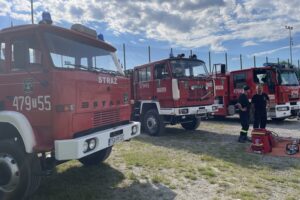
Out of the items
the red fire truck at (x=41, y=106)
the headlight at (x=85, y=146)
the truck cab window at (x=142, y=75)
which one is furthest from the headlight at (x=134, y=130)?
the truck cab window at (x=142, y=75)

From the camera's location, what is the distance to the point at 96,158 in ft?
19.8

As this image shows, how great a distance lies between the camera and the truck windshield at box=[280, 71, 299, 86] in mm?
12246

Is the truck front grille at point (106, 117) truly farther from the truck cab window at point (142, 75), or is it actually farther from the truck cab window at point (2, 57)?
the truck cab window at point (142, 75)

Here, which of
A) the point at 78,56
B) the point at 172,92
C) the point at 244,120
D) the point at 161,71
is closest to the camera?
the point at 78,56

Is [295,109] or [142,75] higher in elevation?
[142,75]

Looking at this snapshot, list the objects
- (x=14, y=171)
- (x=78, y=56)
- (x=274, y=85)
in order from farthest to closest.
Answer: (x=274, y=85), (x=78, y=56), (x=14, y=171)

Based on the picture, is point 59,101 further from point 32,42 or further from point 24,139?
point 32,42

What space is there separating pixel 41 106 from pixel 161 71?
5981 millimetres

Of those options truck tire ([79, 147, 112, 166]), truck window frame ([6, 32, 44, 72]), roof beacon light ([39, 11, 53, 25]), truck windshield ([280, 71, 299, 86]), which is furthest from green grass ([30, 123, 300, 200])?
truck windshield ([280, 71, 299, 86])

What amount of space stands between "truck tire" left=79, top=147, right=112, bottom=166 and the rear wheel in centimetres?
195

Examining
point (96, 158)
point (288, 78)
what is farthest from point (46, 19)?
point (288, 78)

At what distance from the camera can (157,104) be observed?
9.78 meters

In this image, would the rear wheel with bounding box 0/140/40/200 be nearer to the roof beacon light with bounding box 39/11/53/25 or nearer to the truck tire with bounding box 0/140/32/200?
the truck tire with bounding box 0/140/32/200

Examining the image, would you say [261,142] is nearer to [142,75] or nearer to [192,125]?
[192,125]
